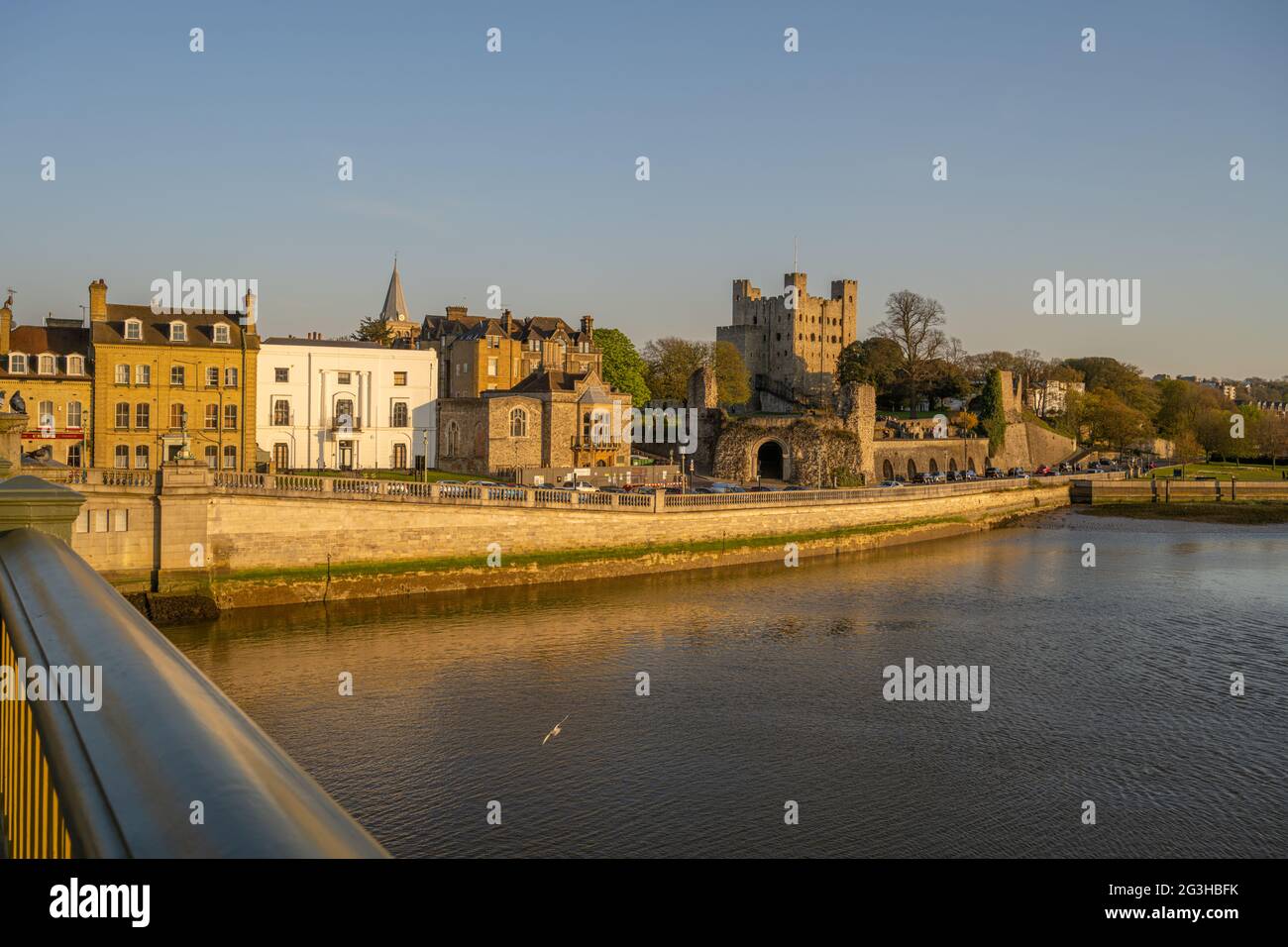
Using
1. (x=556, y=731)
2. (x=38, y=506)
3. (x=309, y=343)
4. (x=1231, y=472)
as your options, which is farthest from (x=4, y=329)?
(x=1231, y=472)

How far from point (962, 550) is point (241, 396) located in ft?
118

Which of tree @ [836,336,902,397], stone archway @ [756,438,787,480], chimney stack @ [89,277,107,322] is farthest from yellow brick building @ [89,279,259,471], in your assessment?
tree @ [836,336,902,397]

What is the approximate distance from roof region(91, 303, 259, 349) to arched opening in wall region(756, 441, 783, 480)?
39570 mm

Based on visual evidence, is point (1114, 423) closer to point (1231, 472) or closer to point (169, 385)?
point (1231, 472)

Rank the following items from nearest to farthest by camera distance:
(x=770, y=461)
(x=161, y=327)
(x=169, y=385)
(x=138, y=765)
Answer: (x=138, y=765), (x=169, y=385), (x=161, y=327), (x=770, y=461)

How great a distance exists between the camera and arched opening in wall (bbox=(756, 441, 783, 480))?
77.7 m

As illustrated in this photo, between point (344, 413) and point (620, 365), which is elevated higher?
point (620, 365)

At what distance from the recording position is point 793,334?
115 meters

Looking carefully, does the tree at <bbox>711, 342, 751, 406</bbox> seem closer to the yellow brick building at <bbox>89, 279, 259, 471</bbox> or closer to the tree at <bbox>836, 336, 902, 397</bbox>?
the tree at <bbox>836, 336, 902, 397</bbox>

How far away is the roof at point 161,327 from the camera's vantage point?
Result: 147 ft

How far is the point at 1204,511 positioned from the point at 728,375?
4055 cm

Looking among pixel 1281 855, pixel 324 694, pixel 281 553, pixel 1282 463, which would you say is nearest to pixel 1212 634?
pixel 1281 855

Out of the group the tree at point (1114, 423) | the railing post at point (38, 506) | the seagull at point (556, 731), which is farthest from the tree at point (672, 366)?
the railing post at point (38, 506)
